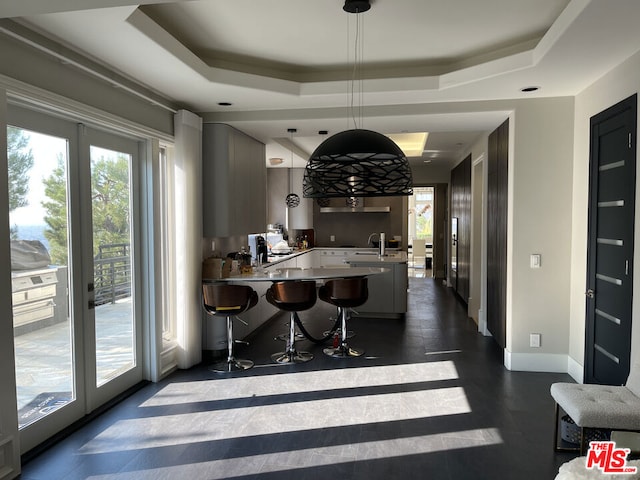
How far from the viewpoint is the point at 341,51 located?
373 cm

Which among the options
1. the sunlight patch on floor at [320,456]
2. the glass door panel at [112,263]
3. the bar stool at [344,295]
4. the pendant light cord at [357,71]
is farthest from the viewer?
the bar stool at [344,295]

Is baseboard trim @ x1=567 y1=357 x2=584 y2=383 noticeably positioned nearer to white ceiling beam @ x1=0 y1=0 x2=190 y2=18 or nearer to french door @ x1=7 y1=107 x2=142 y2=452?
french door @ x1=7 y1=107 x2=142 y2=452

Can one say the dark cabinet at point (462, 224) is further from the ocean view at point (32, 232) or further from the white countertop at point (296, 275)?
the ocean view at point (32, 232)

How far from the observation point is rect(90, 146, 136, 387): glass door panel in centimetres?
357

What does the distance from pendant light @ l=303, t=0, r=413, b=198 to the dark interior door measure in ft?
5.75

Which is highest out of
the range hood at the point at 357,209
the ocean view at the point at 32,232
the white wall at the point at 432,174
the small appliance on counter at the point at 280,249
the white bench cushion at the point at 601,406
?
the white wall at the point at 432,174

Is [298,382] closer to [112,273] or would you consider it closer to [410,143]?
[112,273]

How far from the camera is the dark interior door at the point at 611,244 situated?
10.6 feet

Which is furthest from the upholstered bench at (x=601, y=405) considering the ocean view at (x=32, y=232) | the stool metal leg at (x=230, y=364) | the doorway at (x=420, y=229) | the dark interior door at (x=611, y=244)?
the doorway at (x=420, y=229)

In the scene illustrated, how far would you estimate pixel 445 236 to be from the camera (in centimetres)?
1109

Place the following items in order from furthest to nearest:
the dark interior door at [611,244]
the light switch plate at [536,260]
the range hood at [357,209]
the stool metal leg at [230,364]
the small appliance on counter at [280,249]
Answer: the range hood at [357,209] → the small appliance on counter at [280,249] → the stool metal leg at [230,364] → the light switch plate at [536,260] → the dark interior door at [611,244]

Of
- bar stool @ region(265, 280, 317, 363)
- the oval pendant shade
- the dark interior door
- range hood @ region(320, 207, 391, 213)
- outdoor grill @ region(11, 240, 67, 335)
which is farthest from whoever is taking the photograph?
range hood @ region(320, 207, 391, 213)

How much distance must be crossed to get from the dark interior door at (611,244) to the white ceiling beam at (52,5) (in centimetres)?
327

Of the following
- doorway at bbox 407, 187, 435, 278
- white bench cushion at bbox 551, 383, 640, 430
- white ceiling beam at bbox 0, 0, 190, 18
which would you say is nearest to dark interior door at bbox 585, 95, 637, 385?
white bench cushion at bbox 551, 383, 640, 430
